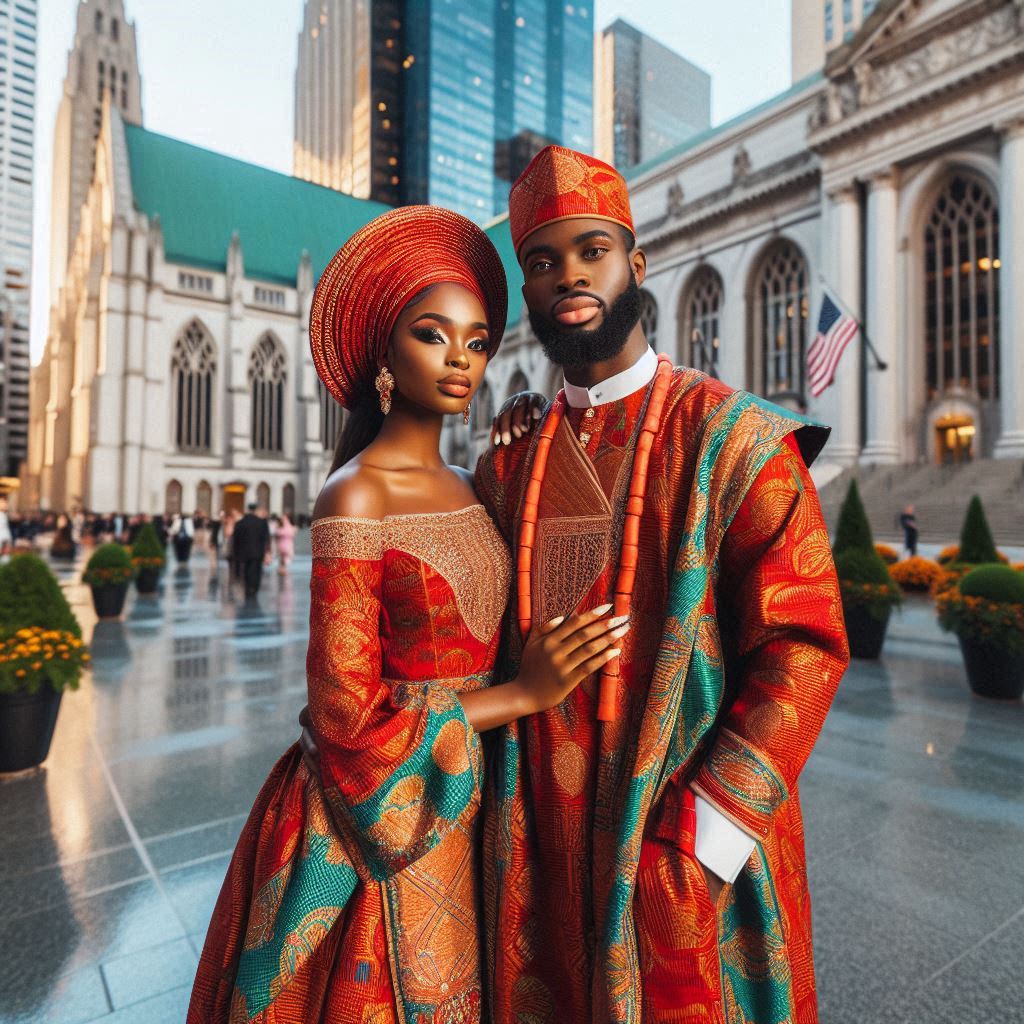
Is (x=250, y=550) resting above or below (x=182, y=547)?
above

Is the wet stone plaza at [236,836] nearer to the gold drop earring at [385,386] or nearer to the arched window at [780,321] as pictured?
the gold drop earring at [385,386]

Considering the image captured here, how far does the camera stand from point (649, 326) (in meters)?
37.9

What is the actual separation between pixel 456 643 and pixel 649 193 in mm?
40795

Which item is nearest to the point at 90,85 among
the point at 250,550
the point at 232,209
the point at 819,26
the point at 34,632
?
the point at 232,209

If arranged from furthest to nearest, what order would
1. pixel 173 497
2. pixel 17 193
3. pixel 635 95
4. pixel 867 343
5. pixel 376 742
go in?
A: pixel 635 95, pixel 17 193, pixel 173 497, pixel 867 343, pixel 376 742

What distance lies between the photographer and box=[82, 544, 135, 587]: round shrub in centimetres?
1024

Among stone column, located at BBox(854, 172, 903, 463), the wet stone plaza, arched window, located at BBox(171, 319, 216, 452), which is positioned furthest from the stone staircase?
arched window, located at BBox(171, 319, 216, 452)

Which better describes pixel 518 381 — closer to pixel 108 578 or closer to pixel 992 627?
pixel 108 578

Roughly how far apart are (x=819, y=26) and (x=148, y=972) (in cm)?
8759

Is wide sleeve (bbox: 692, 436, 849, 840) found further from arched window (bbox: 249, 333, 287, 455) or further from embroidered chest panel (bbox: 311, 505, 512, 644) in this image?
arched window (bbox: 249, 333, 287, 455)

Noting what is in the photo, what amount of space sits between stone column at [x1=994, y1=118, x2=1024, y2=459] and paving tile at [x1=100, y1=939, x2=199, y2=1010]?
26.0m

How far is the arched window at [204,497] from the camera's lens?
4288 centimetres

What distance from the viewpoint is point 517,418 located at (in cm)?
190

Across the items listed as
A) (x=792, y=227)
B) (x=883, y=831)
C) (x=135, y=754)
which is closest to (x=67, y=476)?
(x=792, y=227)
